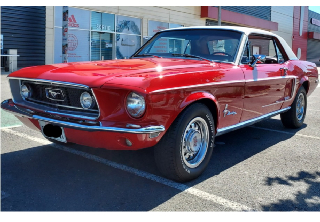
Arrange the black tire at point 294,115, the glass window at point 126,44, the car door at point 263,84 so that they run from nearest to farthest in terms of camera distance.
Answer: the car door at point 263,84
the black tire at point 294,115
the glass window at point 126,44

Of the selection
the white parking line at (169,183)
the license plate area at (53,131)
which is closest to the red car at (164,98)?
the license plate area at (53,131)

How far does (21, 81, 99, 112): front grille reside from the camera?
3260 mm

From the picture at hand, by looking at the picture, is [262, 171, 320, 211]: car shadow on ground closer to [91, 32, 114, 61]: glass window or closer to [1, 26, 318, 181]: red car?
[1, 26, 318, 181]: red car

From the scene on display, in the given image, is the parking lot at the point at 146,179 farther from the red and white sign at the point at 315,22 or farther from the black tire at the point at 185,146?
the red and white sign at the point at 315,22

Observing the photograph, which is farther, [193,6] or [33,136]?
[193,6]

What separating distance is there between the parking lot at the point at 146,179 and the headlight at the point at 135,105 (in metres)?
0.75

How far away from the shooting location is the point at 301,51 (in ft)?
123

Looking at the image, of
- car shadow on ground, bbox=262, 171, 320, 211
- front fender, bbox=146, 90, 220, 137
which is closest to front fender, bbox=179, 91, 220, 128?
front fender, bbox=146, 90, 220, 137

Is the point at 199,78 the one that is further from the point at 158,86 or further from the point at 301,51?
the point at 301,51

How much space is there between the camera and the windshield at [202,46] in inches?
172

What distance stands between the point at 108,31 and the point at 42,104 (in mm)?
14173

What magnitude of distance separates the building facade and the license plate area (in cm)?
717

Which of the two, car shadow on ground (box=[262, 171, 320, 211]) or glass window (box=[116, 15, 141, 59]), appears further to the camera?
glass window (box=[116, 15, 141, 59])

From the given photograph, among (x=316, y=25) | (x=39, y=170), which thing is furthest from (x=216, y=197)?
(x=316, y=25)
